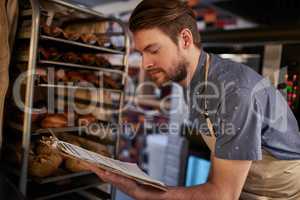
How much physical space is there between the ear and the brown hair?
0.06 feet

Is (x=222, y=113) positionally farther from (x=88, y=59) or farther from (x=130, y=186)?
(x=88, y=59)

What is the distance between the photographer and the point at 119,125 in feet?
5.46

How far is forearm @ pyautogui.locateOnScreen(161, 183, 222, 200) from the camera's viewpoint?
938 mm

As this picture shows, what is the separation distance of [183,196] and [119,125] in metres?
0.78

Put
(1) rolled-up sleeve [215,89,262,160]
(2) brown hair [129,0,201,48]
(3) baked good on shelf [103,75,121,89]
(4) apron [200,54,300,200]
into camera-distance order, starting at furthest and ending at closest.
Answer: (3) baked good on shelf [103,75,121,89], (4) apron [200,54,300,200], (2) brown hair [129,0,201,48], (1) rolled-up sleeve [215,89,262,160]

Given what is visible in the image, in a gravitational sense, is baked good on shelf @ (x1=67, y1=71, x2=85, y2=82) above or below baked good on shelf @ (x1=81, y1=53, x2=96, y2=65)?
below

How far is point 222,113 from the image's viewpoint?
0.99 m

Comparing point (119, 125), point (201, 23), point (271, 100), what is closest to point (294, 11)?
point (201, 23)

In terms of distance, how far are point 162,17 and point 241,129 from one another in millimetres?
514

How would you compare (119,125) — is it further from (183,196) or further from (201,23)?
(201,23)

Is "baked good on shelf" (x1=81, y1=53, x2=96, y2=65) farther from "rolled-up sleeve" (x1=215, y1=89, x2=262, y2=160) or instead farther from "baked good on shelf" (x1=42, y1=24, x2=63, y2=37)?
"rolled-up sleeve" (x1=215, y1=89, x2=262, y2=160)

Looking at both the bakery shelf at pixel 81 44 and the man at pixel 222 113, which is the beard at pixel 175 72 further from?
the bakery shelf at pixel 81 44

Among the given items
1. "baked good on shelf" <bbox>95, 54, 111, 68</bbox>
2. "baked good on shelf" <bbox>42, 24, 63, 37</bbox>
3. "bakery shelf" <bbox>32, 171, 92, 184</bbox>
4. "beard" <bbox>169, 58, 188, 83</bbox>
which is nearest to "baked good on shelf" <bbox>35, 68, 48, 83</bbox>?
"baked good on shelf" <bbox>42, 24, 63, 37</bbox>

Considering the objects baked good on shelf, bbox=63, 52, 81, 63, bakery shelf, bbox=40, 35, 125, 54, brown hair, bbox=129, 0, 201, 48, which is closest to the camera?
brown hair, bbox=129, 0, 201, 48
